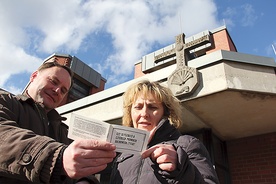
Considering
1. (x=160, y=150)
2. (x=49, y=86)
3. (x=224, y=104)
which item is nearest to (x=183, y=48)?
(x=224, y=104)

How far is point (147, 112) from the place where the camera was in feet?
6.00

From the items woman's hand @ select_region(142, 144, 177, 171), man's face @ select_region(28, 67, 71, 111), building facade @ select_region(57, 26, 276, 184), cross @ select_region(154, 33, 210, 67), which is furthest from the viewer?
cross @ select_region(154, 33, 210, 67)

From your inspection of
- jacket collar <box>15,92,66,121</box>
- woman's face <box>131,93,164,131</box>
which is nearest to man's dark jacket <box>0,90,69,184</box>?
jacket collar <box>15,92,66,121</box>

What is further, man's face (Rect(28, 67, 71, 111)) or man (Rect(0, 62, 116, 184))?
man's face (Rect(28, 67, 71, 111))

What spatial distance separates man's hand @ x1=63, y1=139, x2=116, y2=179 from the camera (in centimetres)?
90

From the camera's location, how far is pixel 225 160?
510 cm

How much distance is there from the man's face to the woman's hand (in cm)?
119

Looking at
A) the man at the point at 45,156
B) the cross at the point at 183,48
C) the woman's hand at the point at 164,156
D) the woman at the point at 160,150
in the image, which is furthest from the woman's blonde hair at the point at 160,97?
the cross at the point at 183,48

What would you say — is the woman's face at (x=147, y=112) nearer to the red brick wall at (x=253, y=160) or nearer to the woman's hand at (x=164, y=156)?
the woman's hand at (x=164, y=156)

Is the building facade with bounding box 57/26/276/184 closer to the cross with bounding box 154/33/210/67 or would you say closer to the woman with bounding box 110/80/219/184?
the cross with bounding box 154/33/210/67

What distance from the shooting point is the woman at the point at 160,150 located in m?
1.14

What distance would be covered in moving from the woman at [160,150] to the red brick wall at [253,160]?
145 inches

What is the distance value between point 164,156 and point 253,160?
4584mm

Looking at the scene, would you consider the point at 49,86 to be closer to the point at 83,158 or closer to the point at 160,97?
the point at 160,97
